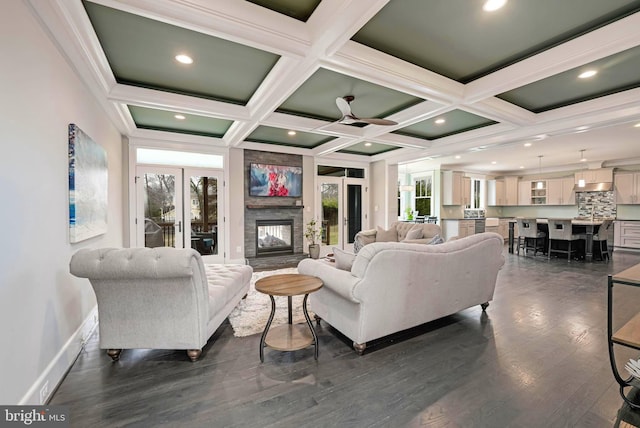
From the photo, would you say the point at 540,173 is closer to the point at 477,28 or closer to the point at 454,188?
the point at 454,188

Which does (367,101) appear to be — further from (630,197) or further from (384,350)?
(630,197)

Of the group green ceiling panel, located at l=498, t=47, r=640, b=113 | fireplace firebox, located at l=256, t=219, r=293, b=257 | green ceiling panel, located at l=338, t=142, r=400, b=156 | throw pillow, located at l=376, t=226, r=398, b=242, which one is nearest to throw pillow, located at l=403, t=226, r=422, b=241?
throw pillow, located at l=376, t=226, r=398, b=242

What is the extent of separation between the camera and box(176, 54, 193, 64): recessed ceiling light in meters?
2.82

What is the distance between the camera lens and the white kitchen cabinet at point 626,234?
761cm

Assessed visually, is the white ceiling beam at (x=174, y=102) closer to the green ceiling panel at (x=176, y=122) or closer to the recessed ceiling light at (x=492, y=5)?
the green ceiling panel at (x=176, y=122)

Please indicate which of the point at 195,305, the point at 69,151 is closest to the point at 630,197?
the point at 195,305

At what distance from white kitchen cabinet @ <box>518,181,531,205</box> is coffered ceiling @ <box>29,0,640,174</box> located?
512 cm

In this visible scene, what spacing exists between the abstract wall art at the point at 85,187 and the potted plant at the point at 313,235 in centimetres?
408

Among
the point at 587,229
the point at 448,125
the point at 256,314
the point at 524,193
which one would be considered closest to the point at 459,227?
the point at 587,229

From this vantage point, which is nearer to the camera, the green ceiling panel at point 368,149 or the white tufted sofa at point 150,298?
the white tufted sofa at point 150,298

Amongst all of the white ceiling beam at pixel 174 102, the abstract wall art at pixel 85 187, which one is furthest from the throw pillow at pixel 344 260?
the white ceiling beam at pixel 174 102

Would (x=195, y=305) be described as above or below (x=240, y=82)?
below

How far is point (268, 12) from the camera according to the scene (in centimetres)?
220

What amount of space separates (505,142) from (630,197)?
584cm
